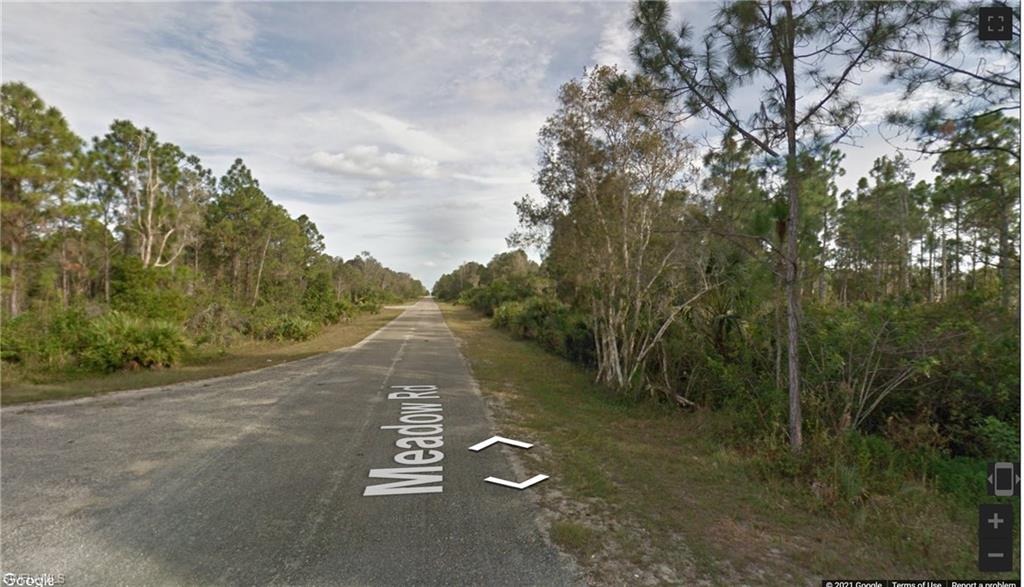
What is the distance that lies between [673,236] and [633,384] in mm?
2954

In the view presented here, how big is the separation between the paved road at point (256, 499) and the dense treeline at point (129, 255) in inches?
183

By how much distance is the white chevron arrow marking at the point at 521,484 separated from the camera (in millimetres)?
4112

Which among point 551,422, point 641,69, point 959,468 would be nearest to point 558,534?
point 551,422

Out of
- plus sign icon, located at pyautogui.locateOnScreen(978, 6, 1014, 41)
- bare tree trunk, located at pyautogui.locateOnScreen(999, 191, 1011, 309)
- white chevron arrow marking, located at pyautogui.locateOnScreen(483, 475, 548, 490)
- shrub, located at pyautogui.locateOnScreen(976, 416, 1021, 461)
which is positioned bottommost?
white chevron arrow marking, located at pyautogui.locateOnScreen(483, 475, 548, 490)

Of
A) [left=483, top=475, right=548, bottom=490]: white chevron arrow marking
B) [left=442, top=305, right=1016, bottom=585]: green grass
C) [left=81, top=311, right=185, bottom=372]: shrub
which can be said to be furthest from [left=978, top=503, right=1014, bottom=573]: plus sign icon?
[left=81, top=311, right=185, bottom=372]: shrub

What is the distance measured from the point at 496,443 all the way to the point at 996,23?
236 inches

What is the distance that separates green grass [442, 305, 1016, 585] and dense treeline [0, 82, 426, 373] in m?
11.0

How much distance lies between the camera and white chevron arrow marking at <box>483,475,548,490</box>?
4.11 m

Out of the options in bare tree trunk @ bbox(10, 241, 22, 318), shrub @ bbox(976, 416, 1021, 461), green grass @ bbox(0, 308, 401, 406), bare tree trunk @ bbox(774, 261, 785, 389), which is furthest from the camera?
bare tree trunk @ bbox(10, 241, 22, 318)

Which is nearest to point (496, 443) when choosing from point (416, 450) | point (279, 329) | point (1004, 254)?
point (416, 450)

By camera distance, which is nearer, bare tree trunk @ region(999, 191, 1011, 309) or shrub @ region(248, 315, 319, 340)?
bare tree trunk @ region(999, 191, 1011, 309)

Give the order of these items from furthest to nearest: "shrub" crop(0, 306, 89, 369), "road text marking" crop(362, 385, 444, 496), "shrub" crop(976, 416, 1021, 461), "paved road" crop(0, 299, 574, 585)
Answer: "shrub" crop(0, 306, 89, 369), "shrub" crop(976, 416, 1021, 461), "road text marking" crop(362, 385, 444, 496), "paved road" crop(0, 299, 574, 585)

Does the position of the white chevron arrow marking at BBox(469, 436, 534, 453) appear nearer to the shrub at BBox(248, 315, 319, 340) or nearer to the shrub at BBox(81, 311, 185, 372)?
the shrub at BBox(81, 311, 185, 372)

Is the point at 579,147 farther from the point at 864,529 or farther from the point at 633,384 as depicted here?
the point at 864,529
